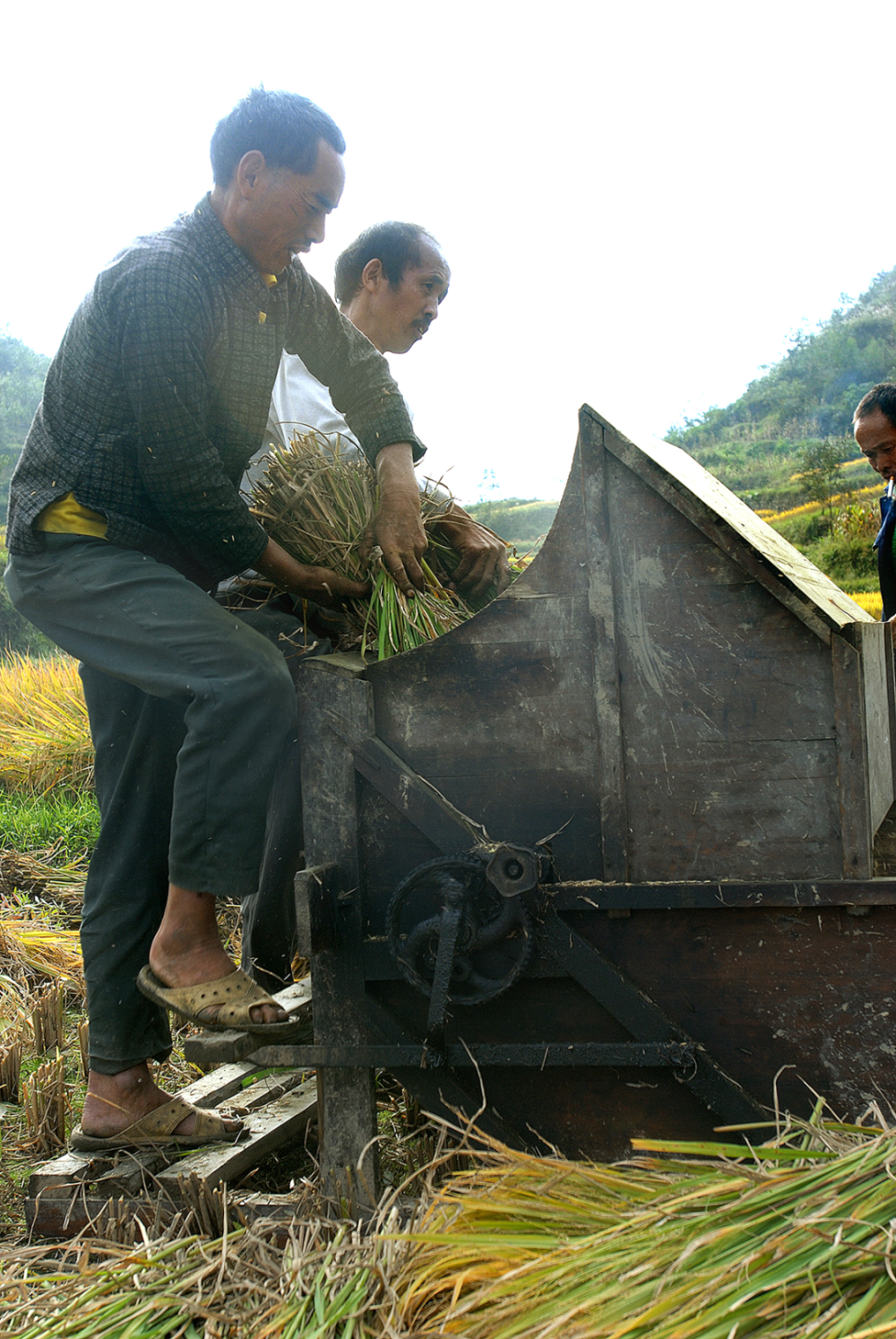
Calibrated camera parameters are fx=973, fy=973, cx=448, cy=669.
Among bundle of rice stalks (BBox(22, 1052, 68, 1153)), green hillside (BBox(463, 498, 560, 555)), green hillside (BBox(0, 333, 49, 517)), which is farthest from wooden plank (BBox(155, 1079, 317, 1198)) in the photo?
green hillside (BBox(0, 333, 49, 517))

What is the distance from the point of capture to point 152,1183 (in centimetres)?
230

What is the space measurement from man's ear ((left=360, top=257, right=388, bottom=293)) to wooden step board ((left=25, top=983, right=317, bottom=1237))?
244cm

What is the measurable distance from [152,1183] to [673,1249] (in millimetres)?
1446

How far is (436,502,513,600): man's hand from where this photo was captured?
2.74 meters

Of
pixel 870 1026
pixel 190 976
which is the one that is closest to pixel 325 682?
pixel 190 976

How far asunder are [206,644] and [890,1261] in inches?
63.4

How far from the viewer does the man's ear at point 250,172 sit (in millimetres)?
2283

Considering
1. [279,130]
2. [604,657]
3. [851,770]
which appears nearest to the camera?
[851,770]

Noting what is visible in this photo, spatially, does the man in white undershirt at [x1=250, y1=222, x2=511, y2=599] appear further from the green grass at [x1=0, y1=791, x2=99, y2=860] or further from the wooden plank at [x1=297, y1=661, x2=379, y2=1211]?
the green grass at [x1=0, y1=791, x2=99, y2=860]

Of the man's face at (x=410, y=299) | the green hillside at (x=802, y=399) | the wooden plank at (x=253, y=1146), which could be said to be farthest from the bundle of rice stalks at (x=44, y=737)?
the green hillside at (x=802, y=399)

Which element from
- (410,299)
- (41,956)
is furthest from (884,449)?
(41,956)

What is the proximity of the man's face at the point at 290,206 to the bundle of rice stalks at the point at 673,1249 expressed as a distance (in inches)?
81.2

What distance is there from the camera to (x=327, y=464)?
2678 millimetres

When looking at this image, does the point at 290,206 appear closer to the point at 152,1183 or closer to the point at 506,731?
the point at 506,731
